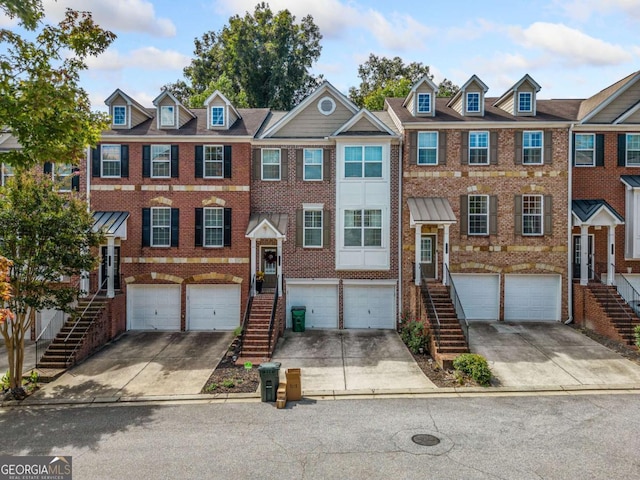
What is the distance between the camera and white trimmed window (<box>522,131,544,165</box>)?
18812 millimetres

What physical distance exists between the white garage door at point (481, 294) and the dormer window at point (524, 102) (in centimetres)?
772

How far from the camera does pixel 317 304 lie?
1938cm

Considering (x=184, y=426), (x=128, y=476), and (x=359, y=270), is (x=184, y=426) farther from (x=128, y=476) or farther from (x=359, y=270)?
(x=359, y=270)

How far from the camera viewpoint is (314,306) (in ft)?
63.6

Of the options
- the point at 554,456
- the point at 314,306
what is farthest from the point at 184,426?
the point at 314,306

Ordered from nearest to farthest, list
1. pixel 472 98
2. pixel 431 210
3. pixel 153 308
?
pixel 431 210 < pixel 153 308 < pixel 472 98

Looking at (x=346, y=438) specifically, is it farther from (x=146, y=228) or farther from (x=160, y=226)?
(x=146, y=228)

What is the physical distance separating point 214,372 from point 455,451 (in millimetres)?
8038

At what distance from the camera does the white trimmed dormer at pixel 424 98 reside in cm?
1945

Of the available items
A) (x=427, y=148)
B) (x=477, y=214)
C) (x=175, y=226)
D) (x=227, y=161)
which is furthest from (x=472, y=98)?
(x=175, y=226)

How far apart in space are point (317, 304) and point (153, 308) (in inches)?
291

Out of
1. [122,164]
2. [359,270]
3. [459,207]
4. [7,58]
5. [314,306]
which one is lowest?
[314,306]

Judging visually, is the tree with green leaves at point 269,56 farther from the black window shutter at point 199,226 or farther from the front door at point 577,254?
the front door at point 577,254

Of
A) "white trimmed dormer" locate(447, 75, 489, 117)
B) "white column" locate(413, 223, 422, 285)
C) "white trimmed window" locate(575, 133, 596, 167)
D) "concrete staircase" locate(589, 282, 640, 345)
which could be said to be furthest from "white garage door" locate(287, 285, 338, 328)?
"white trimmed window" locate(575, 133, 596, 167)
